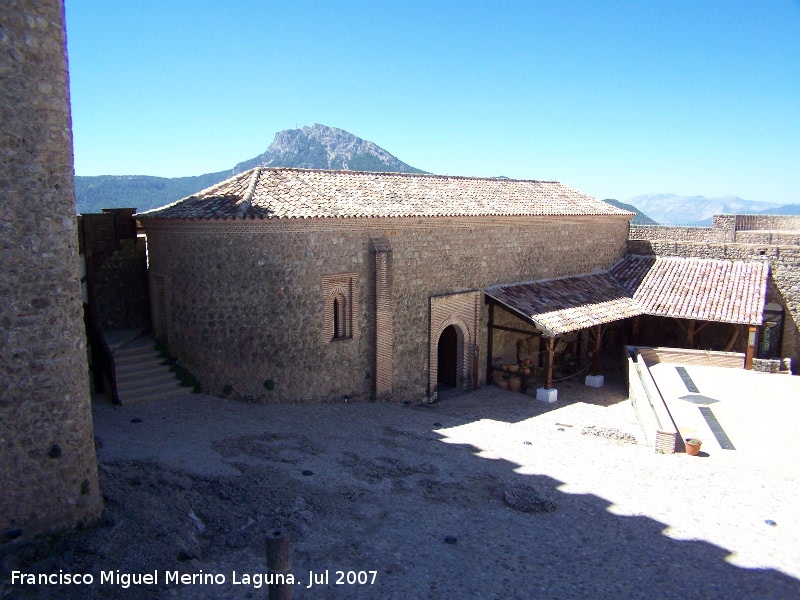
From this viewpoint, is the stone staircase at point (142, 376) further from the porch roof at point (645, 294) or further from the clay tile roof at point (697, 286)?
the clay tile roof at point (697, 286)

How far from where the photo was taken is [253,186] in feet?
46.3

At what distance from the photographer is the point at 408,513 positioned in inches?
344

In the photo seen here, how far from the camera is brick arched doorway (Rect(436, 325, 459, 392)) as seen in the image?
17494 mm

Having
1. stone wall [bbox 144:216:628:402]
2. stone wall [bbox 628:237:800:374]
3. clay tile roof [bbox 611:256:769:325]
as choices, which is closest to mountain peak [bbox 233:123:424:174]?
clay tile roof [bbox 611:256:769:325]

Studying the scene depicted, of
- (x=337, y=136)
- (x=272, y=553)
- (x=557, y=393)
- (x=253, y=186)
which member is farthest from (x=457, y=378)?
(x=337, y=136)

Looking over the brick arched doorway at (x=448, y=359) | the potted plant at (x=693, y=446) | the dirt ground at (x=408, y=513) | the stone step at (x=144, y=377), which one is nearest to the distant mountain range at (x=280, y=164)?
the brick arched doorway at (x=448, y=359)

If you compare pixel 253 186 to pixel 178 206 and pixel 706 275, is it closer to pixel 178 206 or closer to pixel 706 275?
pixel 178 206

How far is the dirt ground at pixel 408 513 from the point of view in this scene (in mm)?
6812

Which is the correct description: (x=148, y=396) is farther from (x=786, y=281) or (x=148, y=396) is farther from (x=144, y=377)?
(x=786, y=281)

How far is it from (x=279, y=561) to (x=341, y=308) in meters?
9.31

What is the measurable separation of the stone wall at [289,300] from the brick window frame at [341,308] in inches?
4.9

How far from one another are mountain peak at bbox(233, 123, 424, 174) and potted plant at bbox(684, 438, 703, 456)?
9947 centimetres

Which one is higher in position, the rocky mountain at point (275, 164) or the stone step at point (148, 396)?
the rocky mountain at point (275, 164)

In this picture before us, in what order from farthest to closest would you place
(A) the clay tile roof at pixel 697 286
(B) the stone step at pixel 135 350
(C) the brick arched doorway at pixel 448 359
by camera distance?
(A) the clay tile roof at pixel 697 286, (C) the brick arched doorway at pixel 448 359, (B) the stone step at pixel 135 350
